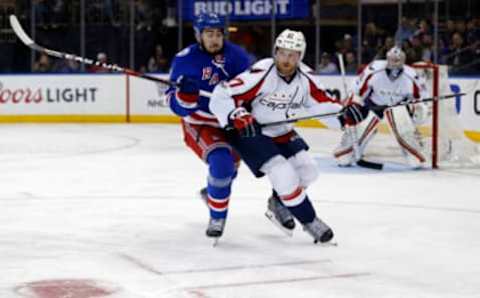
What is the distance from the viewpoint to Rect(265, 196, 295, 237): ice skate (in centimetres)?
552

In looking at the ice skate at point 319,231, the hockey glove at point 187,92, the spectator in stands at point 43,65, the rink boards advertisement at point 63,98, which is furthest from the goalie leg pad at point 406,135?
the spectator in stands at point 43,65

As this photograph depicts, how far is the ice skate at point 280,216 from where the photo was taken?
18.1ft

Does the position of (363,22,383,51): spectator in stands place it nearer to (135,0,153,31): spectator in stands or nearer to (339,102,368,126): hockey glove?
(135,0,153,31): spectator in stands

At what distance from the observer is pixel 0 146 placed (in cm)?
1095

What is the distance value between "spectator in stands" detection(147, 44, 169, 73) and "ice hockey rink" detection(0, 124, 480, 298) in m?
6.26

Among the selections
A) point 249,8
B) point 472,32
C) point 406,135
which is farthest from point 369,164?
point 249,8

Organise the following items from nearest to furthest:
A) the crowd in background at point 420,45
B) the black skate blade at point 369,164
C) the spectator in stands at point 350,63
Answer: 1. the black skate blade at point 369,164
2. the crowd in background at point 420,45
3. the spectator in stands at point 350,63

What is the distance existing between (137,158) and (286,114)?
15.3ft

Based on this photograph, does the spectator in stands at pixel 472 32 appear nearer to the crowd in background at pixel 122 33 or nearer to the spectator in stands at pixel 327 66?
the spectator in stands at pixel 327 66

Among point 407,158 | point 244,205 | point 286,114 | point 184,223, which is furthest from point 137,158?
point 286,114

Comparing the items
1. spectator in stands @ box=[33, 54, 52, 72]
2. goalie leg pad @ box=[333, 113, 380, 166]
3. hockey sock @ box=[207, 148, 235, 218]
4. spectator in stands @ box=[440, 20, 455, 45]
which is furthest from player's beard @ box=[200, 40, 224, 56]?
spectator in stands @ box=[33, 54, 52, 72]

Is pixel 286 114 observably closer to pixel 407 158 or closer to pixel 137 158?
pixel 407 158

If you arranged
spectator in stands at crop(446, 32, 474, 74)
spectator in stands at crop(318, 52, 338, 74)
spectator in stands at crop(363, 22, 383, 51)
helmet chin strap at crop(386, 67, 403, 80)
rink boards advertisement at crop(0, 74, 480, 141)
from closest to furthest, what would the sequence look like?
helmet chin strap at crop(386, 67, 403, 80)
spectator in stands at crop(446, 32, 474, 74)
spectator in stands at crop(363, 22, 383, 51)
spectator in stands at crop(318, 52, 338, 74)
rink boards advertisement at crop(0, 74, 480, 141)

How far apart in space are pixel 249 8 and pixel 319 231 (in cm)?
1069
